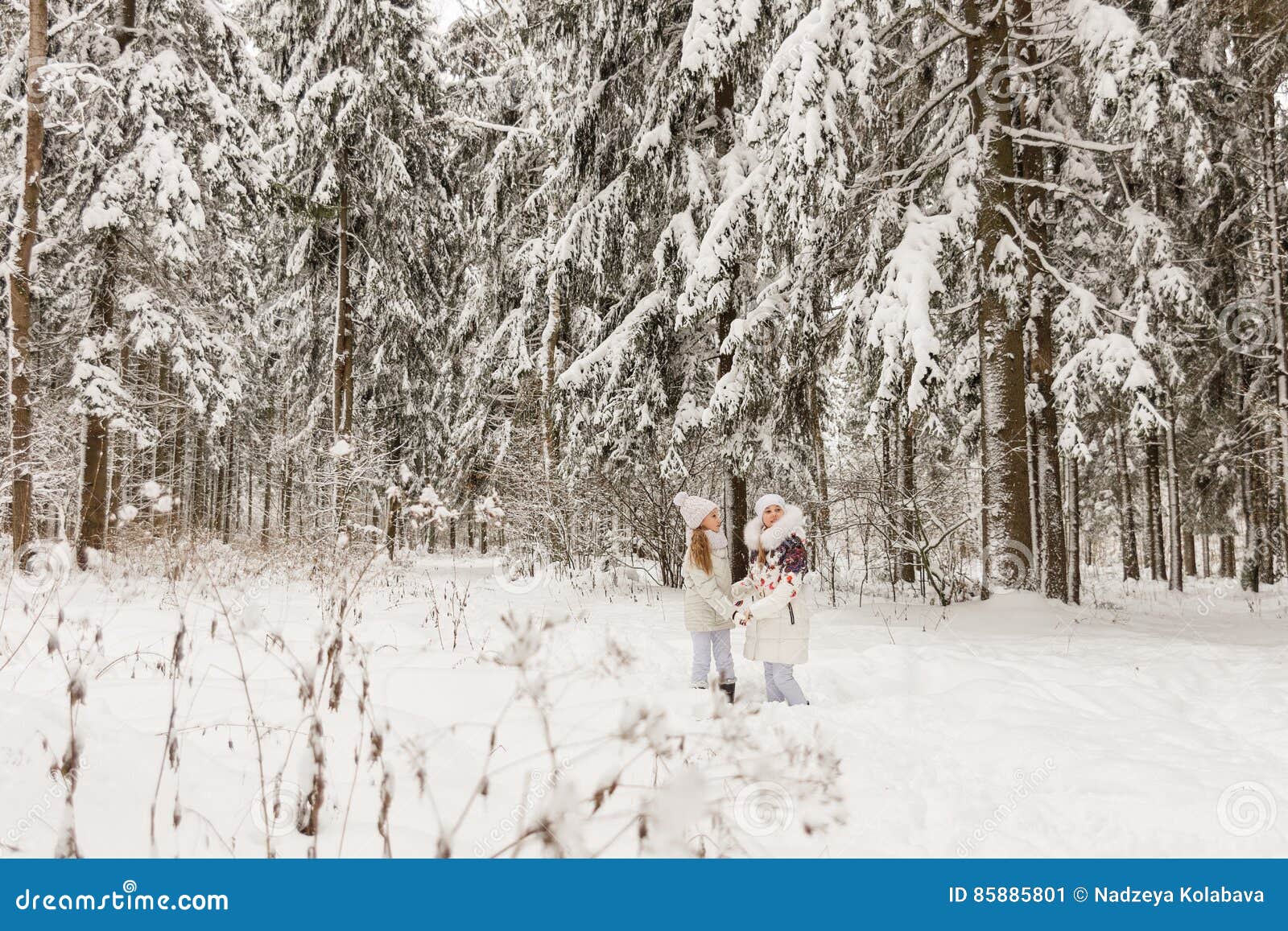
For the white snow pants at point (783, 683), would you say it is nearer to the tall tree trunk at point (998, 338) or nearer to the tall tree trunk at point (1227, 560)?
the tall tree trunk at point (998, 338)

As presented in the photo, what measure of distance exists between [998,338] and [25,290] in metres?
12.1

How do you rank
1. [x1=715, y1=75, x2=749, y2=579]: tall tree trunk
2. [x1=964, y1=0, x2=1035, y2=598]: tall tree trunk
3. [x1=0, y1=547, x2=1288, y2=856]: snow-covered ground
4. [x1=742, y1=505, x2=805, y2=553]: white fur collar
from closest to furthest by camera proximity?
[x1=0, y1=547, x2=1288, y2=856]: snow-covered ground → [x1=742, y1=505, x2=805, y2=553]: white fur collar → [x1=964, y1=0, x2=1035, y2=598]: tall tree trunk → [x1=715, y1=75, x2=749, y2=579]: tall tree trunk

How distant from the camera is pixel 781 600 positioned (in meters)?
4.46

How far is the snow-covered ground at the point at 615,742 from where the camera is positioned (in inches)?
78.2

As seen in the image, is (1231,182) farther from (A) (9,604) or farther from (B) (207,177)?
(A) (9,604)

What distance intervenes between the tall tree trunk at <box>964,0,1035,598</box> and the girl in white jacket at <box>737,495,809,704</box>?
439 cm

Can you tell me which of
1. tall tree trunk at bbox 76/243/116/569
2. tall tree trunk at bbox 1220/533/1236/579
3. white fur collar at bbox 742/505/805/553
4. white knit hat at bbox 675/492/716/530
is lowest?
tall tree trunk at bbox 1220/533/1236/579

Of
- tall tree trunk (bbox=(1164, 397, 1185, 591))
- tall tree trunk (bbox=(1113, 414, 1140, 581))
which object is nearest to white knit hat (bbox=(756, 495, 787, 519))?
tall tree trunk (bbox=(1164, 397, 1185, 591))

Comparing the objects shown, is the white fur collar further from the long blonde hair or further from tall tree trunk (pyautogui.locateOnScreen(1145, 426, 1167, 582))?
tall tree trunk (pyautogui.locateOnScreen(1145, 426, 1167, 582))

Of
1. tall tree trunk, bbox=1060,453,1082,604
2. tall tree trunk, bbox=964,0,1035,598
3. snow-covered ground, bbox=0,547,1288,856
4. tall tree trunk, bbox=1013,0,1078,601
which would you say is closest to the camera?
snow-covered ground, bbox=0,547,1288,856

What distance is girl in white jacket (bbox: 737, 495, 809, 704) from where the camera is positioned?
449cm

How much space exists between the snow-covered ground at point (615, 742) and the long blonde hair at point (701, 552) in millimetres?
Answer: 824

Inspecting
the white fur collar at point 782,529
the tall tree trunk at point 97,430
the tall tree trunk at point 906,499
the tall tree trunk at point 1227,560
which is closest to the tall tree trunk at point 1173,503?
the tall tree trunk at point 906,499

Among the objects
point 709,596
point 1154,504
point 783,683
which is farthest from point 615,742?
point 1154,504
